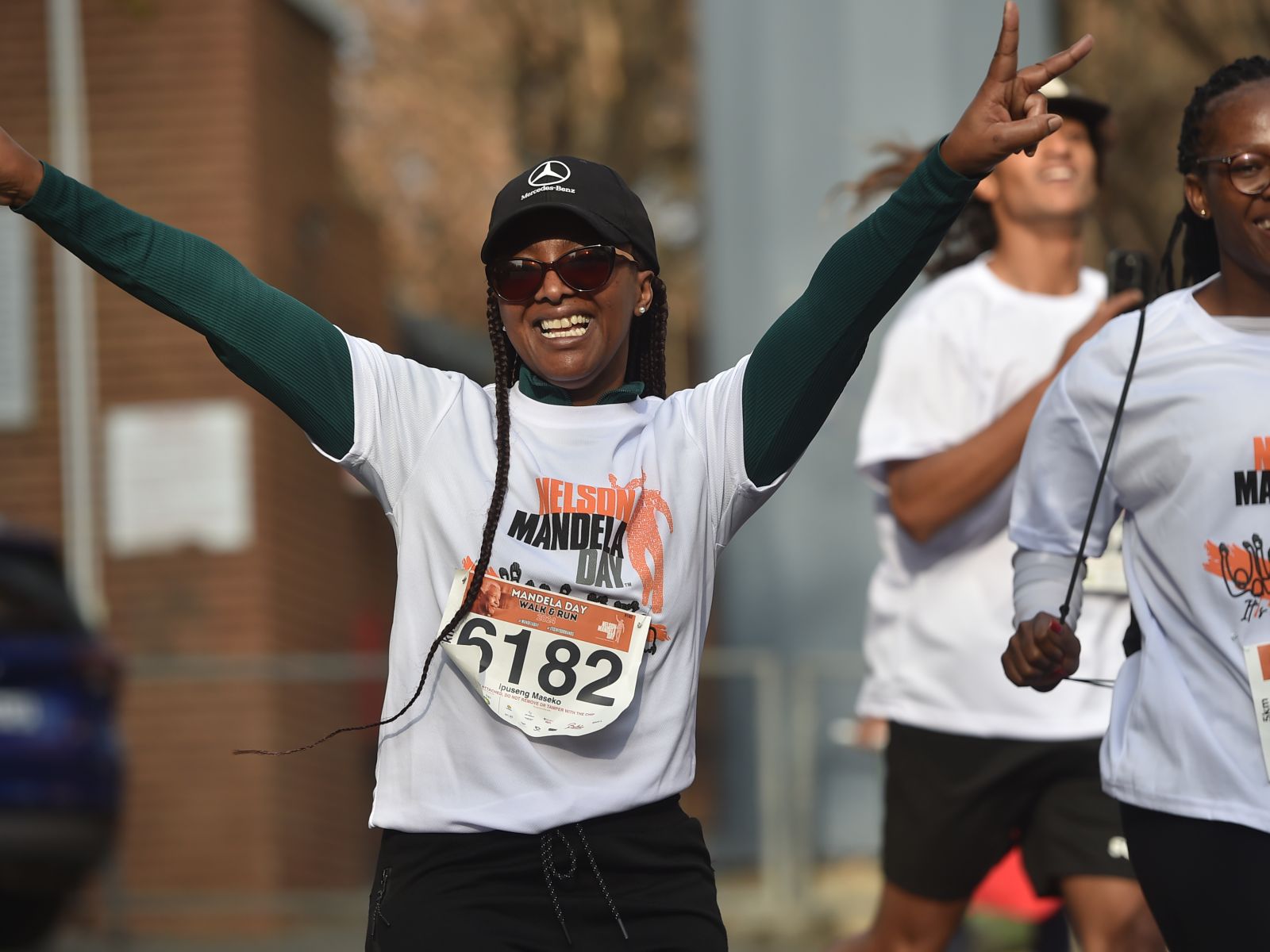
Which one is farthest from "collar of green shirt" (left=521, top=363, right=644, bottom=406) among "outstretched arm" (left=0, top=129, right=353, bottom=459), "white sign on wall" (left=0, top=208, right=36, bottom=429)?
"white sign on wall" (left=0, top=208, right=36, bottom=429)

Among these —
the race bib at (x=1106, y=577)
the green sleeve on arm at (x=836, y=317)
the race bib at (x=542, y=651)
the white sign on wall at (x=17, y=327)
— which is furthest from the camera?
the white sign on wall at (x=17, y=327)

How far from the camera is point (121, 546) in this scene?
14.7 meters

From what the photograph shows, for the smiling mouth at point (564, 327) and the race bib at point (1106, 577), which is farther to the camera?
the race bib at point (1106, 577)

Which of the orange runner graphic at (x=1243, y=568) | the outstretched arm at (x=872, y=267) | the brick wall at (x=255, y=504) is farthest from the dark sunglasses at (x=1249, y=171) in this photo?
the brick wall at (x=255, y=504)

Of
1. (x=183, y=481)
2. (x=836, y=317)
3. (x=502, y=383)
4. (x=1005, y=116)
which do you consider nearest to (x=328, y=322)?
(x=502, y=383)

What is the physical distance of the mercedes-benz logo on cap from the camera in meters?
4.01

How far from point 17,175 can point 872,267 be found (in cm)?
135

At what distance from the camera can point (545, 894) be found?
151 inches

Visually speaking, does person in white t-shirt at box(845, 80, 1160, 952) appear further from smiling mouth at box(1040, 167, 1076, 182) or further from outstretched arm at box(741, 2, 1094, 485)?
outstretched arm at box(741, 2, 1094, 485)

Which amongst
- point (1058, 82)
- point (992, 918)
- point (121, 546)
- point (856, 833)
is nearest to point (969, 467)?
point (1058, 82)

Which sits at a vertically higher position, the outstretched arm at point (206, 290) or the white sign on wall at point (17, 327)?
the white sign on wall at point (17, 327)

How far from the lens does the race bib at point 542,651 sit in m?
3.86

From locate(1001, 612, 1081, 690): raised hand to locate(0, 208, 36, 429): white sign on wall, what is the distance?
38.4ft

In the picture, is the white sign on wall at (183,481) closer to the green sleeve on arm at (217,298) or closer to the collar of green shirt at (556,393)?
the collar of green shirt at (556,393)
